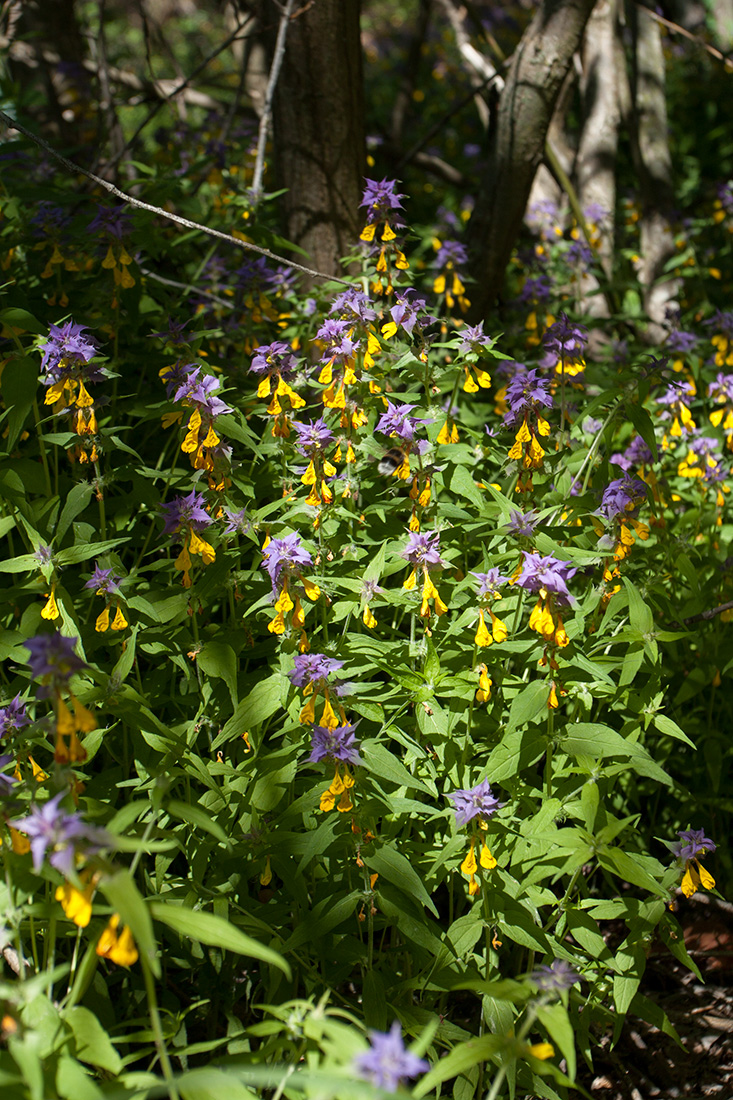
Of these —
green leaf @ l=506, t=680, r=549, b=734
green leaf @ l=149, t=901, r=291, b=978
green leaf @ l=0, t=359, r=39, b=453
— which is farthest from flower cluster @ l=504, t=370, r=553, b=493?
green leaf @ l=149, t=901, r=291, b=978

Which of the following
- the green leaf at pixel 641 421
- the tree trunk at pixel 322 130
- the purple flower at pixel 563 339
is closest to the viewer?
the green leaf at pixel 641 421

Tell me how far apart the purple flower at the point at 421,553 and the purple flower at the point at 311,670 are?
0.32m

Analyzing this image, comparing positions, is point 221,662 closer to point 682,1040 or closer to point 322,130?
point 682,1040

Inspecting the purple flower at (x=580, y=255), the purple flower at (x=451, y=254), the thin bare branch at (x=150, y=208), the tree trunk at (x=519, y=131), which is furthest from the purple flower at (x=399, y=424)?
the purple flower at (x=580, y=255)

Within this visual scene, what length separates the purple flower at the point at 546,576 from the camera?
1.72 metres

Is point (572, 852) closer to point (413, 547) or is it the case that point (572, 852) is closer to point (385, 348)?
point (413, 547)

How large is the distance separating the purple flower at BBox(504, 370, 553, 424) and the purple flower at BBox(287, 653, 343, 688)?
30.8 inches

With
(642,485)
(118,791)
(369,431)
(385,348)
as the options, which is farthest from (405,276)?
(118,791)

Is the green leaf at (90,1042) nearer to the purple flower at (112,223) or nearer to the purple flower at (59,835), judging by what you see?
the purple flower at (59,835)

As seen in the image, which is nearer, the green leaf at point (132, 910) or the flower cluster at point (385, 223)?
the green leaf at point (132, 910)

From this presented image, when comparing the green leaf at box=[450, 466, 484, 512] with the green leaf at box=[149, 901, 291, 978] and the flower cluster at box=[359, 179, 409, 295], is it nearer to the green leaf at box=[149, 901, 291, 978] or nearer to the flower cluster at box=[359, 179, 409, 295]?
the flower cluster at box=[359, 179, 409, 295]

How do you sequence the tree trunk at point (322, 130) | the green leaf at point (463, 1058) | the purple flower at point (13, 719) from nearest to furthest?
the green leaf at point (463, 1058) < the purple flower at point (13, 719) < the tree trunk at point (322, 130)

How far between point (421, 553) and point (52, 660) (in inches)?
34.1

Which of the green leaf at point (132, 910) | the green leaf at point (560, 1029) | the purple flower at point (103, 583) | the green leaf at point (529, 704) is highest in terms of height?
the purple flower at point (103, 583)
